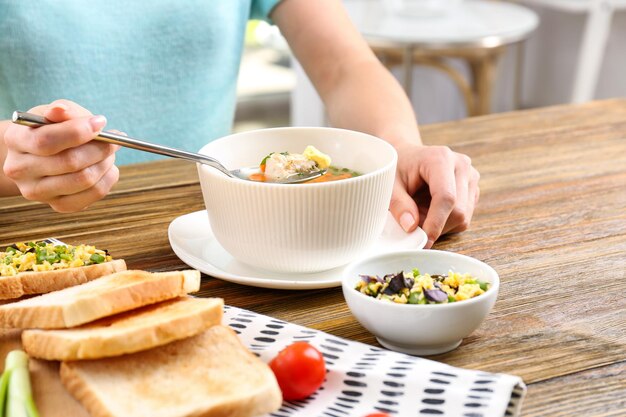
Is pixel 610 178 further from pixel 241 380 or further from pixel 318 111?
pixel 318 111

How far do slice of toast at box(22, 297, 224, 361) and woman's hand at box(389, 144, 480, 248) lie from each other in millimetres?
420

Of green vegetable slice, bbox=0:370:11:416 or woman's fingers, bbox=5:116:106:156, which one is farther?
woman's fingers, bbox=5:116:106:156

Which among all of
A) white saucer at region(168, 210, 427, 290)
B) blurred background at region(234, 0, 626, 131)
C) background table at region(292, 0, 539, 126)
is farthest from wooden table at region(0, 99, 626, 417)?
blurred background at region(234, 0, 626, 131)

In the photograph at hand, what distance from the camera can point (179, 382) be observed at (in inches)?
29.0

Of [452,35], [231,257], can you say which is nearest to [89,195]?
[231,257]

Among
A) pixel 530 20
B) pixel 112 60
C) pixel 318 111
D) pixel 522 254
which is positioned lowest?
pixel 318 111

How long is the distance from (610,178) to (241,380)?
93cm

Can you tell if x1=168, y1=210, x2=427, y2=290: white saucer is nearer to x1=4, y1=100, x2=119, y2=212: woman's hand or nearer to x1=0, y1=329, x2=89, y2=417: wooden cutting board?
x1=4, y1=100, x2=119, y2=212: woman's hand

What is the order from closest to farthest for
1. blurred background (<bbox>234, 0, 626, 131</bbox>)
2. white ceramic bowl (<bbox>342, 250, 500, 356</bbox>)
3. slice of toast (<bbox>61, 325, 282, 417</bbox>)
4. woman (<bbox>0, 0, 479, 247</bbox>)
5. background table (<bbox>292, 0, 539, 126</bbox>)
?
slice of toast (<bbox>61, 325, 282, 417</bbox>) < white ceramic bowl (<bbox>342, 250, 500, 356</bbox>) < woman (<bbox>0, 0, 479, 247</bbox>) < background table (<bbox>292, 0, 539, 126</bbox>) < blurred background (<bbox>234, 0, 626, 131</bbox>)

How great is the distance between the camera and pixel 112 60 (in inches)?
67.0

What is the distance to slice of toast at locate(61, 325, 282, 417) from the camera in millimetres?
691

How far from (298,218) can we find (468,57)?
9.68 feet

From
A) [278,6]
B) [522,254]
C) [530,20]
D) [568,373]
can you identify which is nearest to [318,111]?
[530,20]

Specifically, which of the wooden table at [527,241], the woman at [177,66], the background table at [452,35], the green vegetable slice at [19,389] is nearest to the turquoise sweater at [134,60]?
the woman at [177,66]
